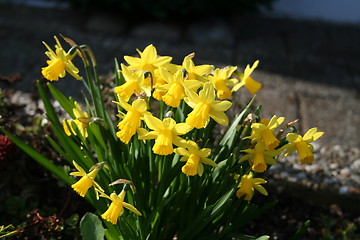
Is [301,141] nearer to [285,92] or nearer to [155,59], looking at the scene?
[155,59]

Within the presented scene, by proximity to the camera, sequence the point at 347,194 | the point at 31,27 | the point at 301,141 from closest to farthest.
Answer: the point at 301,141
the point at 347,194
the point at 31,27

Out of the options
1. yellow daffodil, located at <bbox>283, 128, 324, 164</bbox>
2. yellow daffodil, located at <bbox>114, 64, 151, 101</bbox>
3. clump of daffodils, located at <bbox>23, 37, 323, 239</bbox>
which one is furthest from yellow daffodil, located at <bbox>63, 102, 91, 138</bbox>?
yellow daffodil, located at <bbox>283, 128, 324, 164</bbox>

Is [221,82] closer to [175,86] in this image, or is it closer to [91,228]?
[175,86]

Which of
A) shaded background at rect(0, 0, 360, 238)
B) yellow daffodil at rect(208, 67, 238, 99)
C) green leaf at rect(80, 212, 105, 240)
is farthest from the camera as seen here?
shaded background at rect(0, 0, 360, 238)

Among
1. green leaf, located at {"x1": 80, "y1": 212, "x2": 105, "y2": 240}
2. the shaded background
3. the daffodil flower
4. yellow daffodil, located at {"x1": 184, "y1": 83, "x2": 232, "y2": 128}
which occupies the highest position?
the daffodil flower

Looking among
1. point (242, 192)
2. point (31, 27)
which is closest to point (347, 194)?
point (242, 192)

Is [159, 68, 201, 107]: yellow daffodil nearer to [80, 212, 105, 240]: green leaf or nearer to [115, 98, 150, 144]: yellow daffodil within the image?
[115, 98, 150, 144]: yellow daffodil
